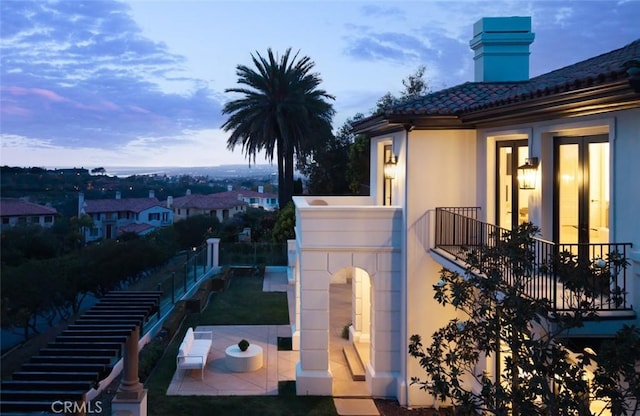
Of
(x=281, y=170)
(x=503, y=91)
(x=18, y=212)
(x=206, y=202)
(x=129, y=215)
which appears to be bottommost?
(x=129, y=215)

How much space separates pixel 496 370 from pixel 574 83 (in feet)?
19.7

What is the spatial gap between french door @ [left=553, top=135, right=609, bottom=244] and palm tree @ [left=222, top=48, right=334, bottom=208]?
22419 mm

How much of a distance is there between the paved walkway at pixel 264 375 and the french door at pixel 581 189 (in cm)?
548

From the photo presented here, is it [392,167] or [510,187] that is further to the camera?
[392,167]

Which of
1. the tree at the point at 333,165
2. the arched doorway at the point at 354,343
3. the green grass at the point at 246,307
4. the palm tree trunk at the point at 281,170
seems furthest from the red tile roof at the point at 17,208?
the tree at the point at 333,165

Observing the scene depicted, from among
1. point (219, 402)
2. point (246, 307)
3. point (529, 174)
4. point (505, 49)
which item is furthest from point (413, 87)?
point (219, 402)

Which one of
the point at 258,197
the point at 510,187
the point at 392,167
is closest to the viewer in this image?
the point at 510,187

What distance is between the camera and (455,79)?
36094 mm

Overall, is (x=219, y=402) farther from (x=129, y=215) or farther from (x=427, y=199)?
(x=129, y=215)

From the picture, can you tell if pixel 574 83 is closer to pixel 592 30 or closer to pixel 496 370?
pixel 496 370

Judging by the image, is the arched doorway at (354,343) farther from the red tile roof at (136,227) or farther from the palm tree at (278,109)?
the red tile roof at (136,227)

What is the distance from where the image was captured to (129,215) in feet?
144

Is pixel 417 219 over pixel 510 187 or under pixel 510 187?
under

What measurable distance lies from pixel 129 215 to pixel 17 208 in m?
43.1
